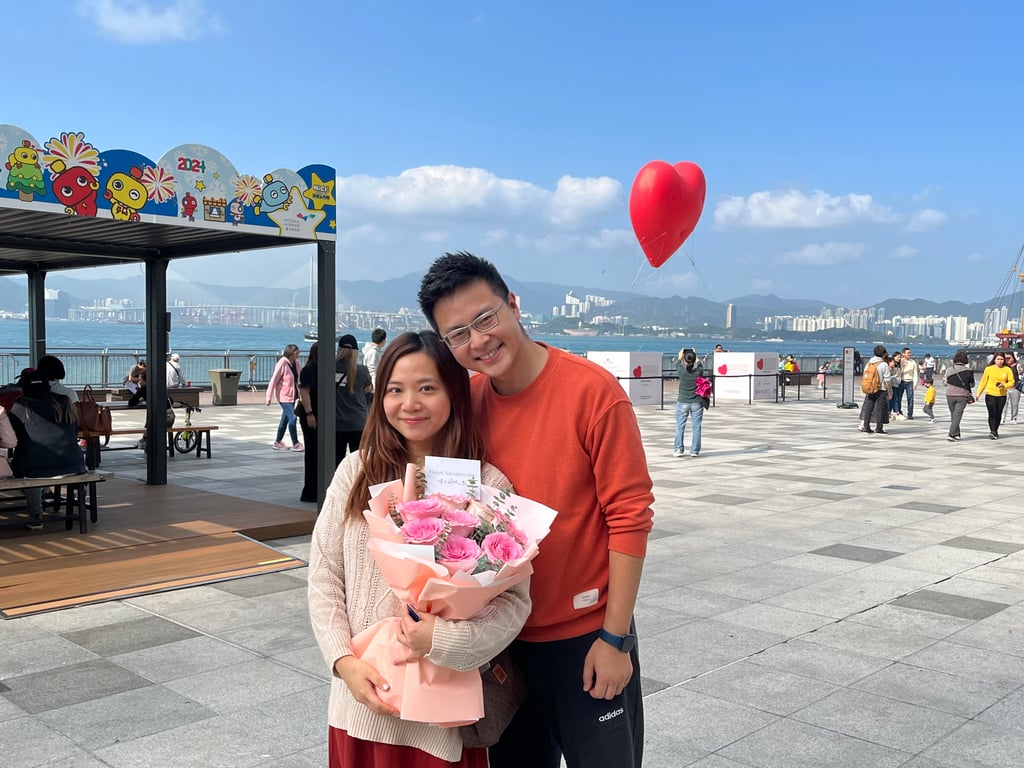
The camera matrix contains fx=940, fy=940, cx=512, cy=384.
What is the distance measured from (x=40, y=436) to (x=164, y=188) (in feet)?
8.10

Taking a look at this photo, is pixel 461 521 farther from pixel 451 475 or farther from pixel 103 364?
pixel 103 364

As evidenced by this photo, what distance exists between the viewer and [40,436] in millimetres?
7848

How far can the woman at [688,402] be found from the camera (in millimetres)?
14117

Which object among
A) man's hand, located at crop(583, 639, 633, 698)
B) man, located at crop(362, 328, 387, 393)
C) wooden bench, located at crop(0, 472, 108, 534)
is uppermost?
man, located at crop(362, 328, 387, 393)

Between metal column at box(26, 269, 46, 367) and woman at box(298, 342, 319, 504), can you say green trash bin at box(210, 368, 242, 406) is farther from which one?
woman at box(298, 342, 319, 504)

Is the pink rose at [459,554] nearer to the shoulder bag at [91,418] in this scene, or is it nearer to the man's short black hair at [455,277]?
the man's short black hair at [455,277]

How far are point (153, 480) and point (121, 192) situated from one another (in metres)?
4.71

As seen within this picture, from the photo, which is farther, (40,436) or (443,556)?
(40,436)

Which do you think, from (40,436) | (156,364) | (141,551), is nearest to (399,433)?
(141,551)

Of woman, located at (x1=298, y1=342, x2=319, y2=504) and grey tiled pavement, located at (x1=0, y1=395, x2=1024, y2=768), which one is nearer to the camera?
grey tiled pavement, located at (x1=0, y1=395, x2=1024, y2=768)

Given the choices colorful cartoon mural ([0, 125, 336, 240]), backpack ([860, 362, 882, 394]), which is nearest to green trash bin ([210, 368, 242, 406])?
backpack ([860, 362, 882, 394])

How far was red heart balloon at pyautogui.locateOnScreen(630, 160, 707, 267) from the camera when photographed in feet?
46.1

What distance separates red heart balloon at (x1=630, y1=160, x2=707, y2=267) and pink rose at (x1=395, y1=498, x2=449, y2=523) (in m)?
12.6

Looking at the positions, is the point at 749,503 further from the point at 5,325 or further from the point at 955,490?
the point at 5,325
